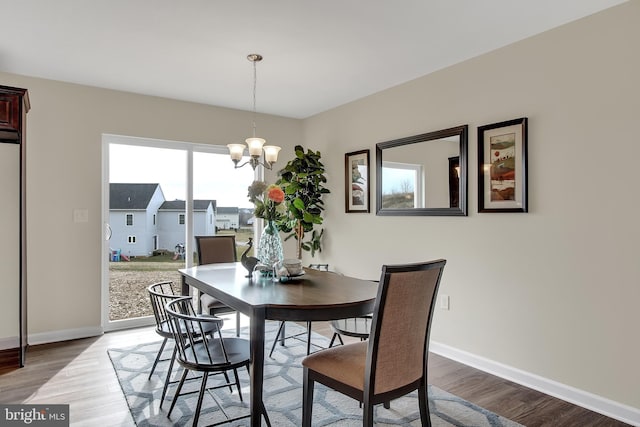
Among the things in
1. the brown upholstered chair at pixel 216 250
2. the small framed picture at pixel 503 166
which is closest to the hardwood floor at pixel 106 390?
the brown upholstered chair at pixel 216 250

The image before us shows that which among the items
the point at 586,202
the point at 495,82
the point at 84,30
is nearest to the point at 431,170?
the point at 495,82

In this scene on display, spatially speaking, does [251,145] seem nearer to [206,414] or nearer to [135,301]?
[206,414]

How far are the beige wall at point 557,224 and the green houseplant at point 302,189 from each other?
1469 mm

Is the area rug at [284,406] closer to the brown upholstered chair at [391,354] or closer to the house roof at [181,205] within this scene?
the brown upholstered chair at [391,354]

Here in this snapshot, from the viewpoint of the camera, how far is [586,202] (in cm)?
250

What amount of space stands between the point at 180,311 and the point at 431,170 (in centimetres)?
238

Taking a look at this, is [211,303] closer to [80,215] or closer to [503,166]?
[80,215]

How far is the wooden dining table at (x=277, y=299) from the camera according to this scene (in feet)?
6.17

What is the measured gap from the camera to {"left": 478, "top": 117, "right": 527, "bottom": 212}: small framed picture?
2822 mm

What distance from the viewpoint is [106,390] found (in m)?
2.66

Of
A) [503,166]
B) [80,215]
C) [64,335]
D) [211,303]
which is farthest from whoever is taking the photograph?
[80,215]

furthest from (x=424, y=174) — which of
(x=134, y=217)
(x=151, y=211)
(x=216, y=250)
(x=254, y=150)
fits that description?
(x=134, y=217)

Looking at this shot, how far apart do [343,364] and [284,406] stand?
78 cm

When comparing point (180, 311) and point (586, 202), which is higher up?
point (586, 202)
